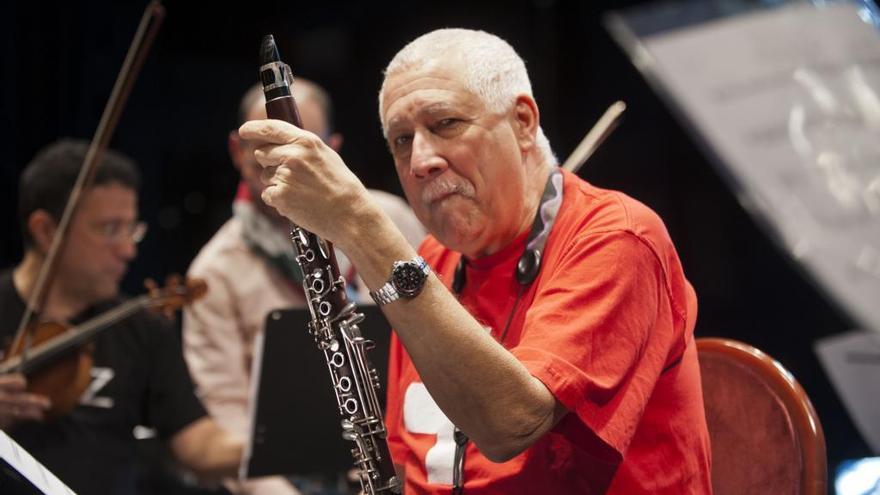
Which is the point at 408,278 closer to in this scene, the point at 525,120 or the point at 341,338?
the point at 341,338

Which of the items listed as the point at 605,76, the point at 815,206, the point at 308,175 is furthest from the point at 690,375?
the point at 605,76

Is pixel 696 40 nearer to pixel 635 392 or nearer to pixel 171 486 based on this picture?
pixel 635 392

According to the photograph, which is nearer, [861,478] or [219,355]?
[861,478]

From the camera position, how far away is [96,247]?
277cm

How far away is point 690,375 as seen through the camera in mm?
1521

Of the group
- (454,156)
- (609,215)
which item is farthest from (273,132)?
(609,215)

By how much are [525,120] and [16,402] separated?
57.5 inches

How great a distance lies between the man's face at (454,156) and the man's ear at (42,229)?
1.51m

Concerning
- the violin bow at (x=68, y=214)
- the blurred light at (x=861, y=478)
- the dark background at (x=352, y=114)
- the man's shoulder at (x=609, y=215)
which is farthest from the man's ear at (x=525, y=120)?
the dark background at (x=352, y=114)

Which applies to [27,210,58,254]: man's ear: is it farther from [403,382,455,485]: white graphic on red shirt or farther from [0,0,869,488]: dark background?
[403,382,455,485]: white graphic on red shirt

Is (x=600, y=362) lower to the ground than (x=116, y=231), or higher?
lower

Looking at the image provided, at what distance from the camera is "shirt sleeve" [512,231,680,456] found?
4.24 ft

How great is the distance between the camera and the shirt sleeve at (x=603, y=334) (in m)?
1.29

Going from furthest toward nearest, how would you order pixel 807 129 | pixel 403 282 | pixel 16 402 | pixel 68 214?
Result: 1. pixel 807 129
2. pixel 68 214
3. pixel 16 402
4. pixel 403 282
